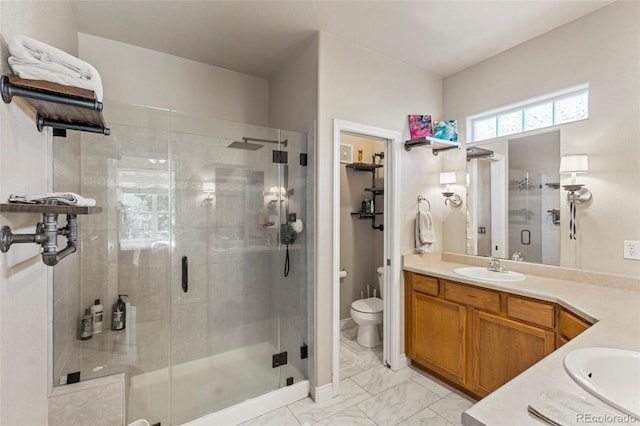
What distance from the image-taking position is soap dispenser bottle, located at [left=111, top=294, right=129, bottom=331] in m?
2.01

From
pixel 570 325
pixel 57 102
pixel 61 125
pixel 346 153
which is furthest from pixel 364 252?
pixel 57 102

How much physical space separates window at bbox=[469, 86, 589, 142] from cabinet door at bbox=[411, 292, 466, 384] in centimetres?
160

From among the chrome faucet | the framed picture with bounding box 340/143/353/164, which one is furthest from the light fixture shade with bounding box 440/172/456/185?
the framed picture with bounding box 340/143/353/164

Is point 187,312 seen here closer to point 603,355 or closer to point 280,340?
point 280,340

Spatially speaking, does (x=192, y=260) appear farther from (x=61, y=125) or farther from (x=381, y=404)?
(x=381, y=404)

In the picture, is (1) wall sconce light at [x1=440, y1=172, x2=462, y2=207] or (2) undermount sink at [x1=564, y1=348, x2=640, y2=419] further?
(1) wall sconce light at [x1=440, y1=172, x2=462, y2=207]

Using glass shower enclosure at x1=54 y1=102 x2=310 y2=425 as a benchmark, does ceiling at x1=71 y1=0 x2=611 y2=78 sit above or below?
above

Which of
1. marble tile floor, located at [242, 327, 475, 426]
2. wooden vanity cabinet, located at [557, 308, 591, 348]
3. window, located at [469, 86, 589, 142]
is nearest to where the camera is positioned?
wooden vanity cabinet, located at [557, 308, 591, 348]

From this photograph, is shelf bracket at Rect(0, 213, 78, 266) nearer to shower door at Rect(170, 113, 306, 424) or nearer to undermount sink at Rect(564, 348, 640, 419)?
shower door at Rect(170, 113, 306, 424)

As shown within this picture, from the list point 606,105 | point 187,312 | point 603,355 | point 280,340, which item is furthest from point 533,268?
point 187,312

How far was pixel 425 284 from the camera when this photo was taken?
2.50 metres

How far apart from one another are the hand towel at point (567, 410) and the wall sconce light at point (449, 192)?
7.48 feet

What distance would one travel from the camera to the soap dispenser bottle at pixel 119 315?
201cm

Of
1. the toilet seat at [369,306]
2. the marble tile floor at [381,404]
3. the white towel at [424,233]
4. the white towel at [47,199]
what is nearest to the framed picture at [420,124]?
the white towel at [424,233]
